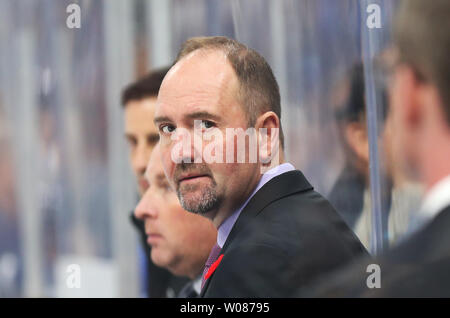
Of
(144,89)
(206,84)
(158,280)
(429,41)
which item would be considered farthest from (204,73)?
(158,280)

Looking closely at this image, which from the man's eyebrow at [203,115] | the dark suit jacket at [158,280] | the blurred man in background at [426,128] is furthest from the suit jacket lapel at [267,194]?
the dark suit jacket at [158,280]

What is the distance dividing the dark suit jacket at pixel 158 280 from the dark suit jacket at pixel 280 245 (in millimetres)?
331

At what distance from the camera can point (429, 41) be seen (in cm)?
59

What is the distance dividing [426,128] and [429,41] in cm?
8

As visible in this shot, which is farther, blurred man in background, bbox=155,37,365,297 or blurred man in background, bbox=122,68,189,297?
blurred man in background, bbox=122,68,189,297

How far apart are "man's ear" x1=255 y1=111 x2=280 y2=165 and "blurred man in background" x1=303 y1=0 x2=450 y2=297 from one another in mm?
225

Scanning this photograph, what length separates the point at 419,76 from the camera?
1.97 ft

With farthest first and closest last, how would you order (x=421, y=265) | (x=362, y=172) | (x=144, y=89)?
(x=144, y=89) → (x=362, y=172) → (x=421, y=265)

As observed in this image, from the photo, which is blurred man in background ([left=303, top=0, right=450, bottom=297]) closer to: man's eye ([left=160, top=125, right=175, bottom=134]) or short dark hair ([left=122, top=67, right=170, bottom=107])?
man's eye ([left=160, top=125, right=175, bottom=134])

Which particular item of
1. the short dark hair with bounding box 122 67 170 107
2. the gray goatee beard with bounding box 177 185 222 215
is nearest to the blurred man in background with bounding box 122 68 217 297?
the short dark hair with bounding box 122 67 170 107

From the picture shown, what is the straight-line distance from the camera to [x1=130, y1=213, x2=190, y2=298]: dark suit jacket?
44.6 inches

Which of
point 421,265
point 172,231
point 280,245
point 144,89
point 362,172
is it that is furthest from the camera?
point 144,89

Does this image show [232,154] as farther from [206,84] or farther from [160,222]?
[160,222]

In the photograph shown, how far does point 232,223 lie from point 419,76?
307mm
